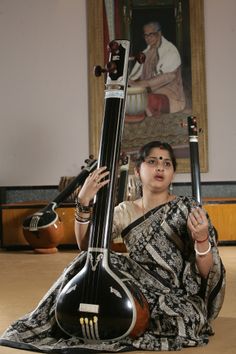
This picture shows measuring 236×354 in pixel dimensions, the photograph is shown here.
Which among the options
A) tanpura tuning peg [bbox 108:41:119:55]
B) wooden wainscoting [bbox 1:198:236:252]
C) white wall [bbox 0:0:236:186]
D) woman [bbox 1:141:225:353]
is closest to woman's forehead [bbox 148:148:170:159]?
woman [bbox 1:141:225:353]

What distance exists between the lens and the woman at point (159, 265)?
8.66 feet

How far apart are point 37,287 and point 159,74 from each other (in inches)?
159

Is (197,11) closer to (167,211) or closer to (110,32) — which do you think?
(110,32)

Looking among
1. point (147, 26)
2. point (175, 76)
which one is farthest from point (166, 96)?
point (147, 26)

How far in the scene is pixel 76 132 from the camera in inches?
310

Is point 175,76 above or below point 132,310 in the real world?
above

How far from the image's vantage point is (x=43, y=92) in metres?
7.88

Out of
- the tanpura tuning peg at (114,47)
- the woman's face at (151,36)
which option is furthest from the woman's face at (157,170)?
the woman's face at (151,36)

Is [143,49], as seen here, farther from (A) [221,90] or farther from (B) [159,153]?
(B) [159,153]

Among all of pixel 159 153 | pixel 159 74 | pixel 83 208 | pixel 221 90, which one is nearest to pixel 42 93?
pixel 159 74

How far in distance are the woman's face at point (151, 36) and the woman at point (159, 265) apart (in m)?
5.05

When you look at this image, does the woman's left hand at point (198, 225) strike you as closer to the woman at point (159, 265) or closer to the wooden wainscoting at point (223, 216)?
the woman at point (159, 265)

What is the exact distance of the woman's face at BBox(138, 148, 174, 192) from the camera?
2867 millimetres

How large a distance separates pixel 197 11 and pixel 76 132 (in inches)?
81.8
